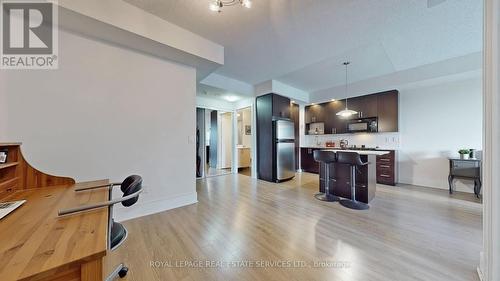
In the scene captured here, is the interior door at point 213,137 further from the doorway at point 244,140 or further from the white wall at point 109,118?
the white wall at point 109,118

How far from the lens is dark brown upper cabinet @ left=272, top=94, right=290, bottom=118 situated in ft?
16.3

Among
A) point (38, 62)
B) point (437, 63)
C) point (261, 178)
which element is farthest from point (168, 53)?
point (437, 63)

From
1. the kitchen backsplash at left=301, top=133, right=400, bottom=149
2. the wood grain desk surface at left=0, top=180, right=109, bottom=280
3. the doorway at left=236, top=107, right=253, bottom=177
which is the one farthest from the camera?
the doorway at left=236, top=107, right=253, bottom=177

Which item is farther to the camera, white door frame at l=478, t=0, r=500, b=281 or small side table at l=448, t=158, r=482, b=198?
small side table at l=448, t=158, r=482, b=198

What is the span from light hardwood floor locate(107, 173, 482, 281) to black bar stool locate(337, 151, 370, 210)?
0.19m

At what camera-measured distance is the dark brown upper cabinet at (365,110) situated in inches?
181

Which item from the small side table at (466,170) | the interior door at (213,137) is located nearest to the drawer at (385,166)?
the small side table at (466,170)

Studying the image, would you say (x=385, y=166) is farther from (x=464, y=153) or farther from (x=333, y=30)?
(x=333, y=30)

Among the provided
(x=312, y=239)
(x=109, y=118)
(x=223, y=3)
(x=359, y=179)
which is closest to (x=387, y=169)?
(x=359, y=179)

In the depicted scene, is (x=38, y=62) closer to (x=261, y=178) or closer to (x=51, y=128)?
(x=51, y=128)

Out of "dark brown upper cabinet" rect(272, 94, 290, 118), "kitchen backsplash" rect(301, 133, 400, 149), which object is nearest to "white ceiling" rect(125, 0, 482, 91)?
"dark brown upper cabinet" rect(272, 94, 290, 118)

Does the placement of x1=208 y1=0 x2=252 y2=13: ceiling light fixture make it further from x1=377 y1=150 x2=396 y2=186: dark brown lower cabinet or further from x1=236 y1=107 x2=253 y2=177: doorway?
x1=236 y1=107 x2=253 y2=177: doorway

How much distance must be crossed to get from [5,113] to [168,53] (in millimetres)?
1848

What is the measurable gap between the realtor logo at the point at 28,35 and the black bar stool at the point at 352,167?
4.00 metres
